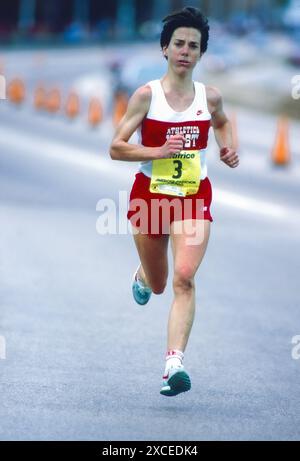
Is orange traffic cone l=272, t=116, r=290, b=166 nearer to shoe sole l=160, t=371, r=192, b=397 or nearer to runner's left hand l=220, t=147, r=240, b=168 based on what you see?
runner's left hand l=220, t=147, r=240, b=168

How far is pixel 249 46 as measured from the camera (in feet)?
414

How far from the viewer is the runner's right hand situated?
7.63m

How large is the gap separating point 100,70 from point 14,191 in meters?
57.4

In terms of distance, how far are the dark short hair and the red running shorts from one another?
2.53 feet

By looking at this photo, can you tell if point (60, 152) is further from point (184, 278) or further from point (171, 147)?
point (171, 147)

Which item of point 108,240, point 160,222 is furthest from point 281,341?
point 108,240

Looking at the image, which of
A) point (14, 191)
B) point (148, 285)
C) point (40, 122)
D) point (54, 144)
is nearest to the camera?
point (148, 285)

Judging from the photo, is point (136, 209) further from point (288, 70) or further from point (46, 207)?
point (288, 70)

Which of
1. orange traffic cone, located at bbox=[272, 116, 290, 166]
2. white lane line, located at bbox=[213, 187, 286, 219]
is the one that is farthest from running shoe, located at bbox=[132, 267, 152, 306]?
orange traffic cone, located at bbox=[272, 116, 290, 166]

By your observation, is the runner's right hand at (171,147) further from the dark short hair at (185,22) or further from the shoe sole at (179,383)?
the shoe sole at (179,383)

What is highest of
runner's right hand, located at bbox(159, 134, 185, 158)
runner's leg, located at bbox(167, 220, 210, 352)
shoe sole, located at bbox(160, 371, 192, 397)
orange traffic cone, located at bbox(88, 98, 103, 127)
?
orange traffic cone, located at bbox(88, 98, 103, 127)

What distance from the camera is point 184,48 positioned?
779cm

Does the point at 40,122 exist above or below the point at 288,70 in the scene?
below

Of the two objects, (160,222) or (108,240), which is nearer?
(160,222)
